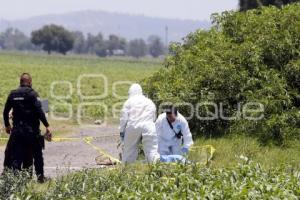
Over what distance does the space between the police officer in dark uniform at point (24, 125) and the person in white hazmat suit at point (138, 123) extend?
53.2 inches

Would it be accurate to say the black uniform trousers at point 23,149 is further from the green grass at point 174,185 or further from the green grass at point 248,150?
the green grass at point 248,150

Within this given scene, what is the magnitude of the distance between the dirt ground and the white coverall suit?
1995 mm

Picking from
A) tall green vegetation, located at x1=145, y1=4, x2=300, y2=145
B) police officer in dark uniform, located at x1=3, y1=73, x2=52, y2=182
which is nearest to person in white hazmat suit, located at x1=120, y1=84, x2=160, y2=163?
police officer in dark uniform, located at x1=3, y1=73, x2=52, y2=182

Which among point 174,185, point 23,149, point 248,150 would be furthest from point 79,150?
point 174,185

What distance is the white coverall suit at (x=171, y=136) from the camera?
10.2 metres

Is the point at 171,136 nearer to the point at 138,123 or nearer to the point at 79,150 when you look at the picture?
the point at 138,123

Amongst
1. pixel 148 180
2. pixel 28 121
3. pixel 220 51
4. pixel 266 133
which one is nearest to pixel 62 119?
pixel 220 51

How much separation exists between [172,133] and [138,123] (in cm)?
90

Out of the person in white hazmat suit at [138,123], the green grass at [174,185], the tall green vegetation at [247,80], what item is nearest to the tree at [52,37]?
the tall green vegetation at [247,80]

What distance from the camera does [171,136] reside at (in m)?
10.3

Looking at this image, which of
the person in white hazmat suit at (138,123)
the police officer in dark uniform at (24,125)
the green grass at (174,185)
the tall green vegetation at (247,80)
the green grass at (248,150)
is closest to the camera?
the green grass at (174,185)

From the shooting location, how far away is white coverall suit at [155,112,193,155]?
33.5 feet

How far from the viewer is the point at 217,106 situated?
543 inches

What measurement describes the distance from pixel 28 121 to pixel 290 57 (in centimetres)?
640
